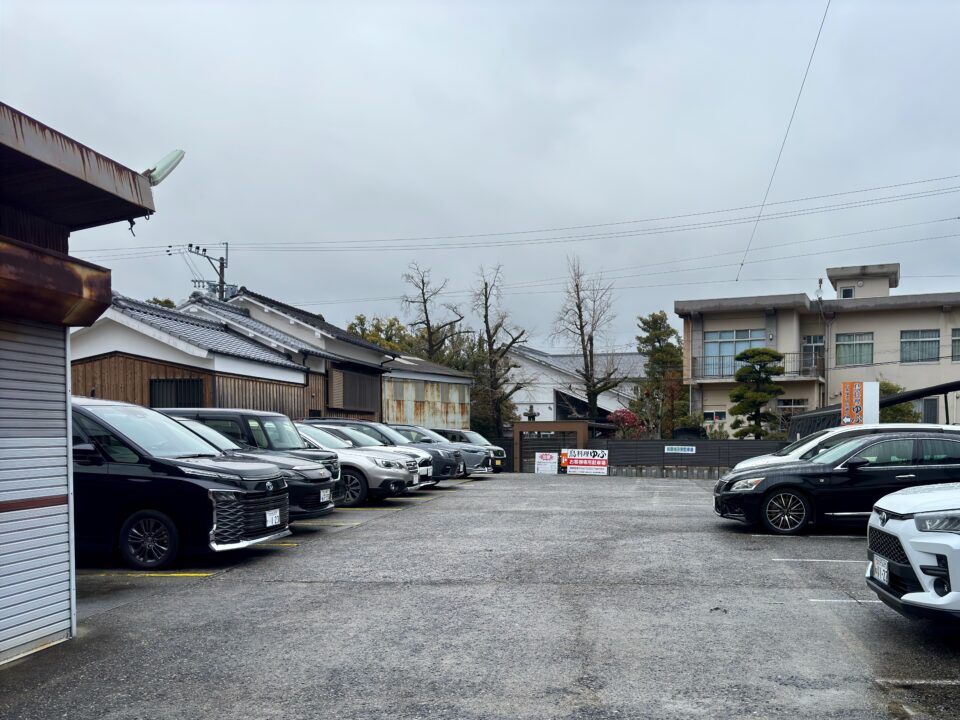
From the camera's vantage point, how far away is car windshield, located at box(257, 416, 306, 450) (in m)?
13.6

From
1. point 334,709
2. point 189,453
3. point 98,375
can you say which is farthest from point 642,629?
point 98,375

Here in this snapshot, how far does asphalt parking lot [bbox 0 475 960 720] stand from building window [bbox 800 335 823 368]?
95.7 ft

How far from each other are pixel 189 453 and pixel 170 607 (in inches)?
109

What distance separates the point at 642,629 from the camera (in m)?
6.49

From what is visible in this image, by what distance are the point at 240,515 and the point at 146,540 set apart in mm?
1015

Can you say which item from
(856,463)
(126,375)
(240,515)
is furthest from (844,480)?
(126,375)

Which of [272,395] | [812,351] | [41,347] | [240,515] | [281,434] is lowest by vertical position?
[240,515]

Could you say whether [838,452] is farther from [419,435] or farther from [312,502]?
[419,435]

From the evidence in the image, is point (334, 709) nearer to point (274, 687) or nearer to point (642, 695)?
point (274, 687)

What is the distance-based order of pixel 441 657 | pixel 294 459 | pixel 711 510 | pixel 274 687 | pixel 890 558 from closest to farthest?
pixel 274 687 < pixel 441 657 < pixel 890 558 < pixel 294 459 < pixel 711 510

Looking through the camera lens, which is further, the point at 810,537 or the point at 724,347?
the point at 724,347

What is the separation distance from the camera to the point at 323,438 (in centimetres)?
1688

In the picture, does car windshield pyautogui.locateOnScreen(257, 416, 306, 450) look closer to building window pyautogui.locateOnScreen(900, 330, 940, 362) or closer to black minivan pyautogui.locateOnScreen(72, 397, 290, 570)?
black minivan pyautogui.locateOnScreen(72, 397, 290, 570)

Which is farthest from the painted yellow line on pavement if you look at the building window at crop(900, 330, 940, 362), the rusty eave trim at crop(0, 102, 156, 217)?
the building window at crop(900, 330, 940, 362)
